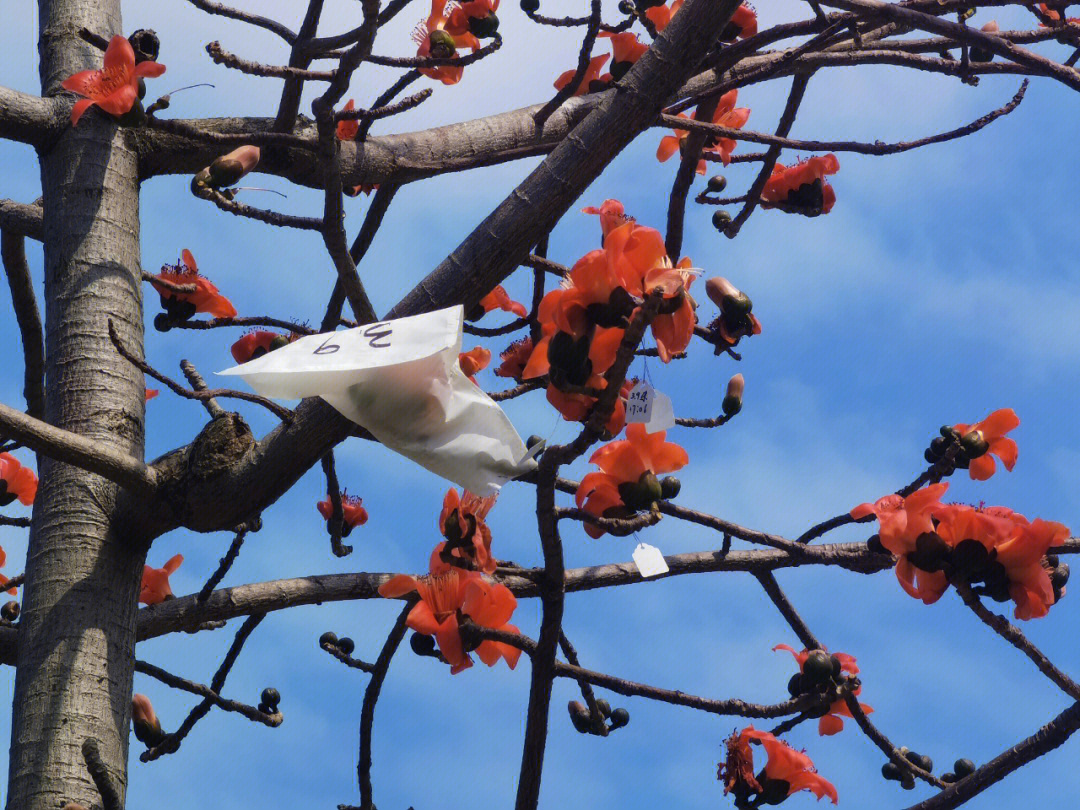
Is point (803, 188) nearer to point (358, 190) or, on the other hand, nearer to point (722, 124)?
point (722, 124)

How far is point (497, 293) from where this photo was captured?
293cm

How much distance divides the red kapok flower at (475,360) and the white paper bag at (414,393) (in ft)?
4.12

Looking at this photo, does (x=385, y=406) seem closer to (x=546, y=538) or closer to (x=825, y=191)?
(x=546, y=538)

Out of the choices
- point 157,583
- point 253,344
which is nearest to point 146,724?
point 157,583

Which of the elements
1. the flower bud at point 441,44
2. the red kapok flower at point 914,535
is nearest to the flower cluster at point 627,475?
the red kapok flower at point 914,535

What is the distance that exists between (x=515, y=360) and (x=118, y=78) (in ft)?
3.60

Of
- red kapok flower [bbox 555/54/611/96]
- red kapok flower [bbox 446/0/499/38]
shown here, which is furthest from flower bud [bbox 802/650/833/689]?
red kapok flower [bbox 446/0/499/38]

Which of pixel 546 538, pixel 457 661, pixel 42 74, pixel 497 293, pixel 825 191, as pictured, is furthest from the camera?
pixel 825 191

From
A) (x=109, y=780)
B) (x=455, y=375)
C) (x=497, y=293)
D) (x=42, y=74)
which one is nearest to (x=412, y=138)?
(x=497, y=293)

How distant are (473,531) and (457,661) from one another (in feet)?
0.85

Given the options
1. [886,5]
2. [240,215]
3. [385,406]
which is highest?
[886,5]

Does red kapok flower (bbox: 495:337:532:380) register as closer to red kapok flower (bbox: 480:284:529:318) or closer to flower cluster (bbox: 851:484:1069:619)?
red kapok flower (bbox: 480:284:529:318)

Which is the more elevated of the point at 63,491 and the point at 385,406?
the point at 63,491

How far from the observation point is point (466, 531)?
82.6 inches
